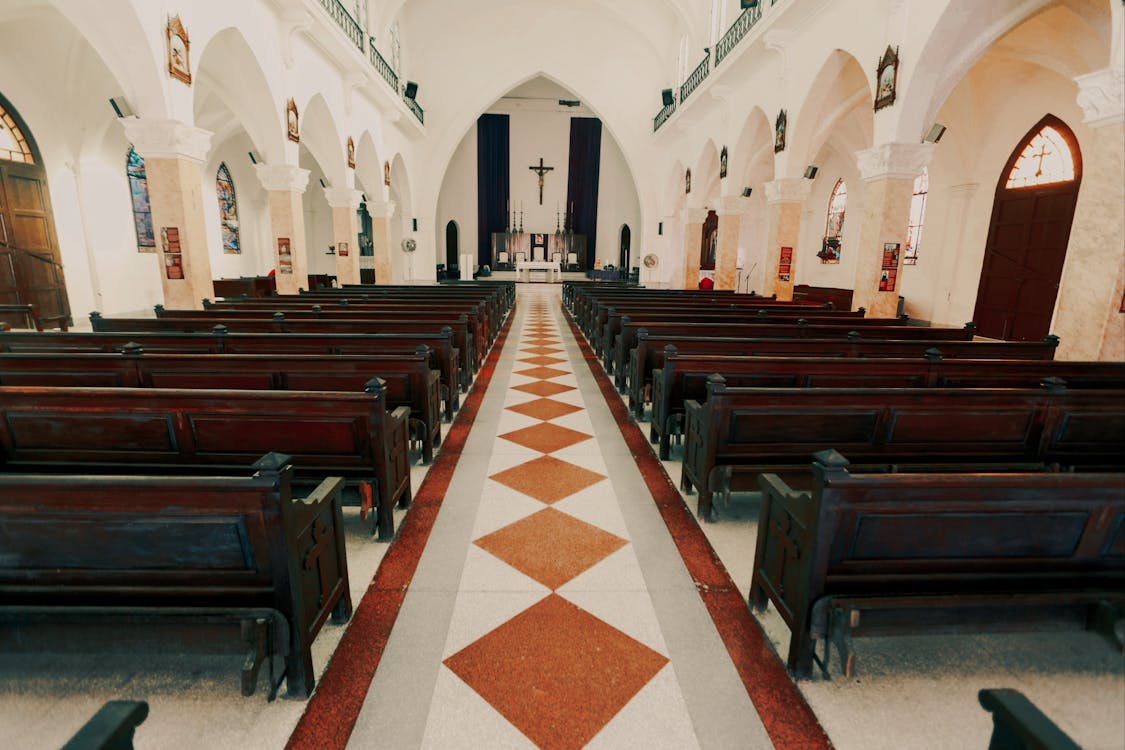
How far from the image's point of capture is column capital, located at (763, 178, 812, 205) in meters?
10.0

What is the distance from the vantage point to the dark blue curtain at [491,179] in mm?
25516

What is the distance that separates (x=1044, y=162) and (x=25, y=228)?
19040mm

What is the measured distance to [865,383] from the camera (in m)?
3.62

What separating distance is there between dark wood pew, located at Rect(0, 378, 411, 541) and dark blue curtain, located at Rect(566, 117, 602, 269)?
2490 cm

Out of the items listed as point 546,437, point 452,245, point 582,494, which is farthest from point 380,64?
point 582,494

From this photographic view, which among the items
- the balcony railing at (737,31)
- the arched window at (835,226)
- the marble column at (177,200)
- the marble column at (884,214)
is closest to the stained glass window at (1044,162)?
the marble column at (884,214)

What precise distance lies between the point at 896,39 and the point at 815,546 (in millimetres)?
7645

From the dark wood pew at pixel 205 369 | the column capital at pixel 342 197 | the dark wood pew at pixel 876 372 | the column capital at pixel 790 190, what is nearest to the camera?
the dark wood pew at pixel 205 369

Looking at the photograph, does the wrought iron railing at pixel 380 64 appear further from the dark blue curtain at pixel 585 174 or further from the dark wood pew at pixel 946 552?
the dark wood pew at pixel 946 552

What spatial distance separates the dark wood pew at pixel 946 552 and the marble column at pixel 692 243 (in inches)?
600

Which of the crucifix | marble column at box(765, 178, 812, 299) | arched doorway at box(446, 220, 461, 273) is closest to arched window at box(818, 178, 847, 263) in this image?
marble column at box(765, 178, 812, 299)

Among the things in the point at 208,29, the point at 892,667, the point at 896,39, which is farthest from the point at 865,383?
the point at 208,29

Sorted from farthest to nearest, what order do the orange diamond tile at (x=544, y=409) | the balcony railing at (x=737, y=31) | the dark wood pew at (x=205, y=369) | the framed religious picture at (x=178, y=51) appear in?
the balcony railing at (x=737, y=31) < the framed religious picture at (x=178, y=51) < the orange diamond tile at (x=544, y=409) < the dark wood pew at (x=205, y=369)

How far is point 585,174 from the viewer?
85.9 feet
